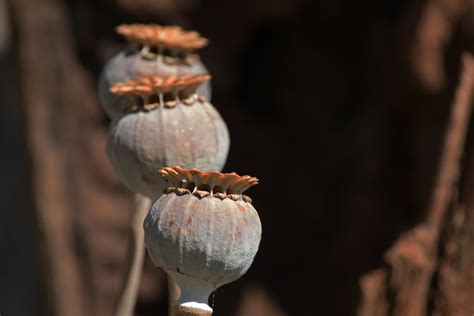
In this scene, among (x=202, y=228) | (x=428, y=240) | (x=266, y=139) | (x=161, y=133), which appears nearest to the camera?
(x=202, y=228)

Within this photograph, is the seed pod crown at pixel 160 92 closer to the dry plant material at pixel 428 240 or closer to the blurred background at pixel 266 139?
the dry plant material at pixel 428 240

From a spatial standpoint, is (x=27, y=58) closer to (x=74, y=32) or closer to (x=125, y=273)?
(x=74, y=32)

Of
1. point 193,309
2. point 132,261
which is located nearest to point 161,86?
point 193,309

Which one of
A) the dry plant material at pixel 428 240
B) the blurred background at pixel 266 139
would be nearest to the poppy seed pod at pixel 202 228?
the dry plant material at pixel 428 240

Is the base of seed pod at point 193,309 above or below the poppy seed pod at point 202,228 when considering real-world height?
below

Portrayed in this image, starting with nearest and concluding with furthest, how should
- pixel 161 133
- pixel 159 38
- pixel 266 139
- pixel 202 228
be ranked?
pixel 202 228, pixel 161 133, pixel 159 38, pixel 266 139

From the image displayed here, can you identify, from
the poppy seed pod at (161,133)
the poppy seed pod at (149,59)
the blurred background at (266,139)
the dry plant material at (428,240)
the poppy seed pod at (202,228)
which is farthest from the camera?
the blurred background at (266,139)

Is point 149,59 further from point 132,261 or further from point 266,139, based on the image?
point 266,139
